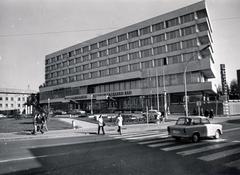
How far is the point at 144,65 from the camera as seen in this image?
52.7 m

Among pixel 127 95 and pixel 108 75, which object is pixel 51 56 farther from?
pixel 127 95

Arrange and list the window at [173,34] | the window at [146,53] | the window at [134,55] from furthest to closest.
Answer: the window at [134,55], the window at [146,53], the window at [173,34]

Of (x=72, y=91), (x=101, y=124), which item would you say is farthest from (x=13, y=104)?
(x=101, y=124)

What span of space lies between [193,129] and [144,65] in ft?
138

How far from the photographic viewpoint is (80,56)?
70.0 meters

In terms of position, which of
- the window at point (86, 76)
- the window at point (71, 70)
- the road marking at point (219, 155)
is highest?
the window at point (71, 70)

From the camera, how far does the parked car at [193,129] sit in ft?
36.6

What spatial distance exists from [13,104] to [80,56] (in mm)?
40930

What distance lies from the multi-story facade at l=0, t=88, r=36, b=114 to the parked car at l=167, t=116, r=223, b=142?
80.8m

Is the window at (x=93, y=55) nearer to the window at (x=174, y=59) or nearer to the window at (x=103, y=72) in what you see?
the window at (x=103, y=72)

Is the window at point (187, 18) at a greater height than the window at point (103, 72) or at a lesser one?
greater

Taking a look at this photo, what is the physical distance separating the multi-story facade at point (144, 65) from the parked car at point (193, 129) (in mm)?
26088

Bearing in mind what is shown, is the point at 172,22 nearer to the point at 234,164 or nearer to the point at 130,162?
the point at 234,164

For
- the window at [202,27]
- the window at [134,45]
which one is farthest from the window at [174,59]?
the window at [134,45]
